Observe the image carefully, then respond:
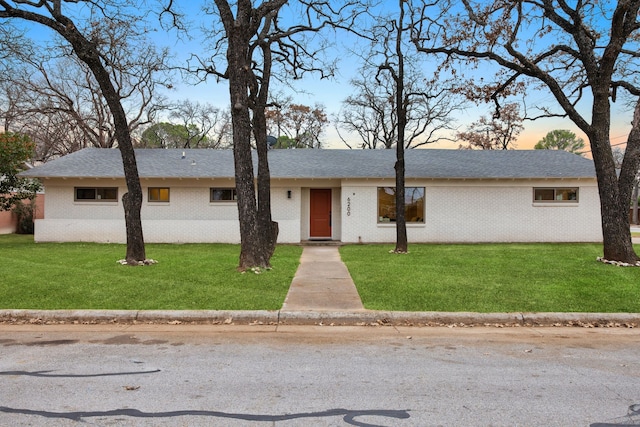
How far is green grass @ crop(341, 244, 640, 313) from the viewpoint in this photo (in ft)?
25.1

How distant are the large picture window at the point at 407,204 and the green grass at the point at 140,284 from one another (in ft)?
22.9

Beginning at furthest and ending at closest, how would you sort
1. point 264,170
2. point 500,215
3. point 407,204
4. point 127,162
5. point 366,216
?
1. point 407,204
2. point 500,215
3. point 366,216
4. point 264,170
5. point 127,162

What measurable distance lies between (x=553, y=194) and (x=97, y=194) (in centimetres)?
A: 1925

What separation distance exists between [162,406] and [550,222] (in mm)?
18487

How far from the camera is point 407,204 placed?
18672mm

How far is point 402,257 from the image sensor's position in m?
13.4

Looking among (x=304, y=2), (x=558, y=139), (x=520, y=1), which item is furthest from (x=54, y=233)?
(x=558, y=139)

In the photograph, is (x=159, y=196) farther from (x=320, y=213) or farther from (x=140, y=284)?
(x=140, y=284)

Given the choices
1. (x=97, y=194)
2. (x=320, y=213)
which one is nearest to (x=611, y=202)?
(x=320, y=213)

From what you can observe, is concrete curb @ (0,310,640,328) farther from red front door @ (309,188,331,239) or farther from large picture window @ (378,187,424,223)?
red front door @ (309,188,331,239)

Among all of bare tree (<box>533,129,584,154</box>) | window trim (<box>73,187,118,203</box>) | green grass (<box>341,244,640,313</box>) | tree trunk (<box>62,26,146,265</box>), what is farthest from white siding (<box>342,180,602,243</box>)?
bare tree (<box>533,129,584,154</box>)

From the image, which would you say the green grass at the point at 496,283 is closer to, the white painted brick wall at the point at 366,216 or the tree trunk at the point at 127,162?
the white painted brick wall at the point at 366,216

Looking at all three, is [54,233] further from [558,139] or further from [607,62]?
[558,139]

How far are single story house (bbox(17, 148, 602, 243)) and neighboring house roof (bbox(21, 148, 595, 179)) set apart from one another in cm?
9
